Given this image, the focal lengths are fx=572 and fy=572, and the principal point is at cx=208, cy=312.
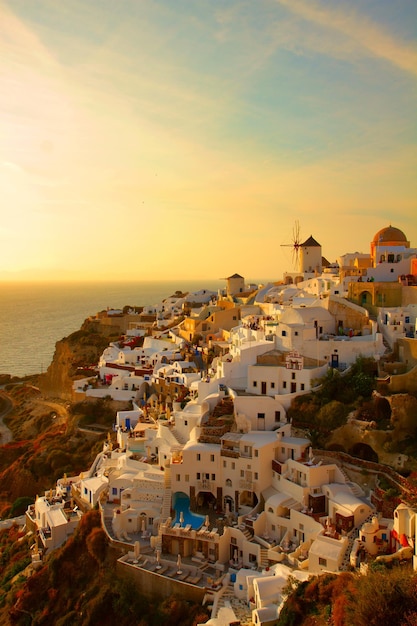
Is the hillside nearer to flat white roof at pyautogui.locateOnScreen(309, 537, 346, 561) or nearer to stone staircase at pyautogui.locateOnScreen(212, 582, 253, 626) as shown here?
stone staircase at pyautogui.locateOnScreen(212, 582, 253, 626)

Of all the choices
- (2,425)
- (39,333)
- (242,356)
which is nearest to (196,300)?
(2,425)

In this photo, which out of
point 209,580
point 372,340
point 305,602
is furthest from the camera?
point 372,340

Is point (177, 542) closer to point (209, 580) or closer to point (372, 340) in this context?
point (209, 580)

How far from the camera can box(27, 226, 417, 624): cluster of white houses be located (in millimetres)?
17656

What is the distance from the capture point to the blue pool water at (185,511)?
20.6 m

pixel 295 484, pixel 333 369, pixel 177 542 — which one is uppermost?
pixel 333 369

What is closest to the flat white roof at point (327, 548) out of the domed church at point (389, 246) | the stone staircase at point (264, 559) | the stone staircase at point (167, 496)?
the stone staircase at point (264, 559)

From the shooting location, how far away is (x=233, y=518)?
68.5 ft

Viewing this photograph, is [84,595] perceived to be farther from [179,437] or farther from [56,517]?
[179,437]

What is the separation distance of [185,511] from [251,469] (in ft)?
9.71

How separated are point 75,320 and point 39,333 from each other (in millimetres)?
15110

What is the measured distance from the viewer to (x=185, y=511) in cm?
2144

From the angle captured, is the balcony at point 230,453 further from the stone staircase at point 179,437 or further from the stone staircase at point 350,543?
the stone staircase at point 350,543

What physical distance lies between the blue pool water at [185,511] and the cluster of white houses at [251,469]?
0.05 m
